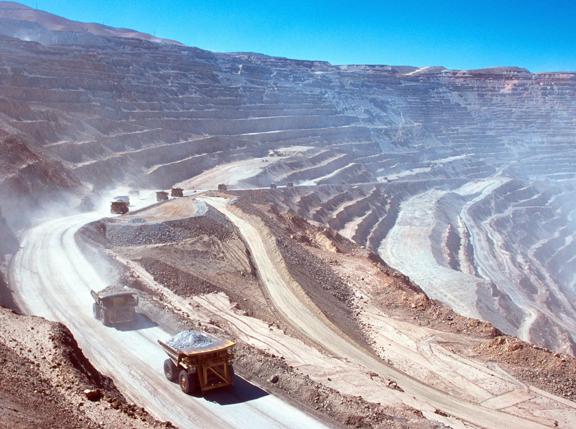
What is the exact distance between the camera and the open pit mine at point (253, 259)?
615 inches

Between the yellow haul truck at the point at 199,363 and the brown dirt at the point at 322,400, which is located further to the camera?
the yellow haul truck at the point at 199,363

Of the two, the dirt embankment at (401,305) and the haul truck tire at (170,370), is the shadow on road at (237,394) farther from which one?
the dirt embankment at (401,305)

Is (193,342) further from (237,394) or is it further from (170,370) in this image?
(237,394)

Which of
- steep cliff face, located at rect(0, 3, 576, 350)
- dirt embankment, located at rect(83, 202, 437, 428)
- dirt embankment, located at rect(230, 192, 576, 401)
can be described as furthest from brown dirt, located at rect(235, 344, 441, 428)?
steep cliff face, located at rect(0, 3, 576, 350)

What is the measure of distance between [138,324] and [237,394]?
6.38 meters

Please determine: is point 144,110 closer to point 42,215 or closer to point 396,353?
point 42,215

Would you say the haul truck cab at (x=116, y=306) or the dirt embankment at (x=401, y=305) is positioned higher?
the haul truck cab at (x=116, y=306)

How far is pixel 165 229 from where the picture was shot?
32.9 meters

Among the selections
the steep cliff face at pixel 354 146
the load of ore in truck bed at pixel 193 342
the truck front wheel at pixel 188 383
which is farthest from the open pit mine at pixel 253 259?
the steep cliff face at pixel 354 146

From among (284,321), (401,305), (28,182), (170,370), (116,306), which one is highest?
(28,182)

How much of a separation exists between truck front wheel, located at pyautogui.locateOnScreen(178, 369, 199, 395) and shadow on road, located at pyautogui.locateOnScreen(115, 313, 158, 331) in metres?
5.28

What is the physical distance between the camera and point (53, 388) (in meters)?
12.9

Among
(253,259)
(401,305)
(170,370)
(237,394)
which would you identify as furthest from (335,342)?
(253,259)

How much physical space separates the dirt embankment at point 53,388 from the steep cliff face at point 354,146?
26.4m
